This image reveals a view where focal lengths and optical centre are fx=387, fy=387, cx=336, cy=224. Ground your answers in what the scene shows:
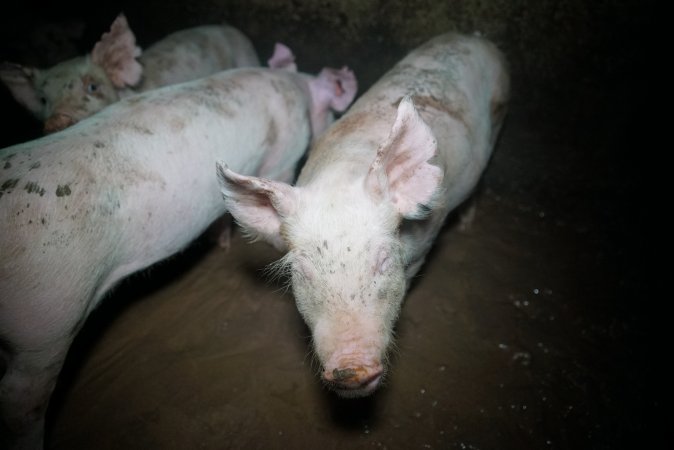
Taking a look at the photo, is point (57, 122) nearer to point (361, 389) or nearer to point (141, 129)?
point (141, 129)

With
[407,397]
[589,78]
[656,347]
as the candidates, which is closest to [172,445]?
[407,397]

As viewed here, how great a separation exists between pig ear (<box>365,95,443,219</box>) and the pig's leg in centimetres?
199

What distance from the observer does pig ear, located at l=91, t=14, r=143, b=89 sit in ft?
12.1

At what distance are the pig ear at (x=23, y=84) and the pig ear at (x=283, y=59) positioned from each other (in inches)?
91.9

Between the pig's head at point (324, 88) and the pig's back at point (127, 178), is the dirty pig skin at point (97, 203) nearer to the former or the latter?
the pig's back at point (127, 178)

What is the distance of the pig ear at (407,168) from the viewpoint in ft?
5.87

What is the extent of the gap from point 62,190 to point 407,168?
1946 millimetres

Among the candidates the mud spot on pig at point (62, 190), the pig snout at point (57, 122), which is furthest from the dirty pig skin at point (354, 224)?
the pig snout at point (57, 122)

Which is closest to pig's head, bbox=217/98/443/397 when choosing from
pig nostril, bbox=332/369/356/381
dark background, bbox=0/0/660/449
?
pig nostril, bbox=332/369/356/381

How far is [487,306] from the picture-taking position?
334 centimetres

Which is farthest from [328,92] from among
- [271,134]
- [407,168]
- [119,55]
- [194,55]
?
[407,168]

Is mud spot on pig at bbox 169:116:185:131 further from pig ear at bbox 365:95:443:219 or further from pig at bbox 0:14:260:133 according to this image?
pig ear at bbox 365:95:443:219

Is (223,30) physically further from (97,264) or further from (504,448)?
(504,448)

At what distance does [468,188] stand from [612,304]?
5.24ft
